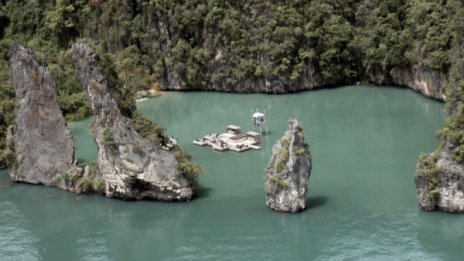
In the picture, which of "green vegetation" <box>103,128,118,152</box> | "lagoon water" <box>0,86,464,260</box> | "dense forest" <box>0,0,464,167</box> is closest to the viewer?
"lagoon water" <box>0,86,464,260</box>

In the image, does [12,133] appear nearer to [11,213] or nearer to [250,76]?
[11,213]

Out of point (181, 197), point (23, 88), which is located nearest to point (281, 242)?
point (181, 197)

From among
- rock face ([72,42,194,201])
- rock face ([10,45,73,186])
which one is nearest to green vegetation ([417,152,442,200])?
rock face ([72,42,194,201])

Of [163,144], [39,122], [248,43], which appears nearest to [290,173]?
[163,144]

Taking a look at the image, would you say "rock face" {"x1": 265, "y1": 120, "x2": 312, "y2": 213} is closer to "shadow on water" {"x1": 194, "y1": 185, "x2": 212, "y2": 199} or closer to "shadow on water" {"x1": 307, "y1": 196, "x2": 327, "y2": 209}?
"shadow on water" {"x1": 307, "y1": 196, "x2": 327, "y2": 209}

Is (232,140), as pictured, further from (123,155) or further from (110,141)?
(110,141)

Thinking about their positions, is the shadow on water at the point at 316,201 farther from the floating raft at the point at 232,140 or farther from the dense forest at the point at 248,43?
the dense forest at the point at 248,43
